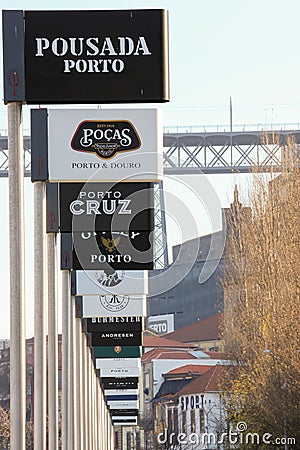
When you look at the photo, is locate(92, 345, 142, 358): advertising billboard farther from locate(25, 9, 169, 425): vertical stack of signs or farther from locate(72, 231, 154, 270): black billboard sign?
locate(72, 231, 154, 270): black billboard sign

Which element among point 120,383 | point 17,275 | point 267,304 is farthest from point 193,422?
point 17,275

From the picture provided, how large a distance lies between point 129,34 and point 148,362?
66439 millimetres

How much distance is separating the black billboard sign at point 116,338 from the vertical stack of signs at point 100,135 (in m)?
4.53

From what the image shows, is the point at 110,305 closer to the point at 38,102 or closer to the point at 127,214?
the point at 127,214

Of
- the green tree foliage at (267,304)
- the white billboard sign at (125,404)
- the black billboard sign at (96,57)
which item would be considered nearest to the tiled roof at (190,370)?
the white billboard sign at (125,404)

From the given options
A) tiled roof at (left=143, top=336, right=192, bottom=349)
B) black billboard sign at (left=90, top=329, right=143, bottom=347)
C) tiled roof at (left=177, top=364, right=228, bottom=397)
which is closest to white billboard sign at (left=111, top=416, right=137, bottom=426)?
tiled roof at (left=177, top=364, right=228, bottom=397)

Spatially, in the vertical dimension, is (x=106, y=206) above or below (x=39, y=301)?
above

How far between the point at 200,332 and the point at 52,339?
6843 cm

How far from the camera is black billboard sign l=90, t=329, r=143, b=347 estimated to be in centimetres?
2316

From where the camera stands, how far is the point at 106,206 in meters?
12.8

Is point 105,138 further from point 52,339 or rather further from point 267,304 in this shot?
point 267,304

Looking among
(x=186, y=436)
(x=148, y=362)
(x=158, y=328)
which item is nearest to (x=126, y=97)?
(x=186, y=436)

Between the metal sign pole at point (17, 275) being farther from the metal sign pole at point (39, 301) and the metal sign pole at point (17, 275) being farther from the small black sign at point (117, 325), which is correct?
the small black sign at point (117, 325)

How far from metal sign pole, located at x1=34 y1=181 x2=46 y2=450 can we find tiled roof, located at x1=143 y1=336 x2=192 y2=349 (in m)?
65.5
